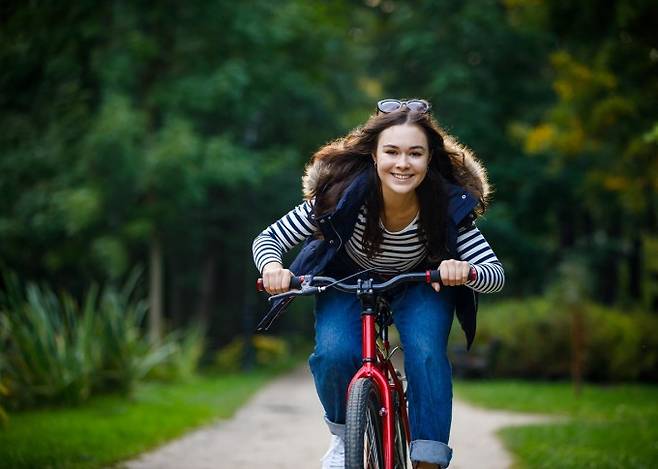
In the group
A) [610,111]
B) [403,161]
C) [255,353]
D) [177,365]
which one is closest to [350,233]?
[403,161]

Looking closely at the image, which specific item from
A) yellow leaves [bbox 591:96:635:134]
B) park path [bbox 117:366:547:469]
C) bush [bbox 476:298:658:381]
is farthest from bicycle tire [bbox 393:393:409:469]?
bush [bbox 476:298:658:381]

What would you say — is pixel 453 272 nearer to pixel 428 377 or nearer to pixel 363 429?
pixel 428 377

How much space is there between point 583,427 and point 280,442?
2.82 metres

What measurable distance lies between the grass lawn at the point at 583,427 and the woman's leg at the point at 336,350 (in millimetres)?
2778

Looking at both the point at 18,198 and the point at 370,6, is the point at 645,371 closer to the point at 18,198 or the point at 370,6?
the point at 18,198

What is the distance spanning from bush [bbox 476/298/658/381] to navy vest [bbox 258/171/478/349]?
1172 centimetres

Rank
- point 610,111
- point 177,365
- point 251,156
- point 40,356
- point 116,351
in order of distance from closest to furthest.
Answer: point 40,356 → point 116,351 → point 610,111 → point 177,365 → point 251,156

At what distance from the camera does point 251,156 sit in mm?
18062

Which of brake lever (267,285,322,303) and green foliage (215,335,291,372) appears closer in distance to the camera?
brake lever (267,285,322,303)

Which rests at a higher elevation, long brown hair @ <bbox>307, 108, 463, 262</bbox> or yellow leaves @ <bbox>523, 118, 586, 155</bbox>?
yellow leaves @ <bbox>523, 118, 586, 155</bbox>

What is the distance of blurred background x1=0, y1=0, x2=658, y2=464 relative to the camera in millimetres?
8909

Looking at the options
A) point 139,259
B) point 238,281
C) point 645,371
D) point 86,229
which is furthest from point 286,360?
point 645,371

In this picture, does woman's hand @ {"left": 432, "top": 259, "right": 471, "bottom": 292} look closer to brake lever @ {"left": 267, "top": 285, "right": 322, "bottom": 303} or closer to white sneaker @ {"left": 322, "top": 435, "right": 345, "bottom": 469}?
brake lever @ {"left": 267, "top": 285, "right": 322, "bottom": 303}

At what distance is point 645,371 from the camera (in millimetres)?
15539
